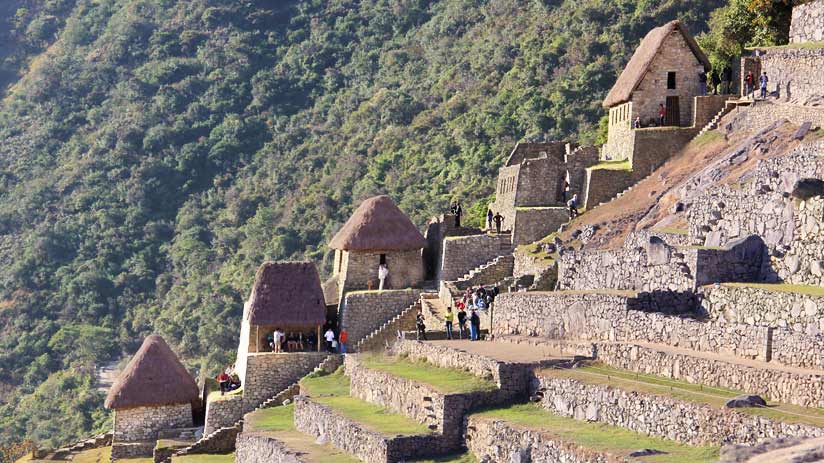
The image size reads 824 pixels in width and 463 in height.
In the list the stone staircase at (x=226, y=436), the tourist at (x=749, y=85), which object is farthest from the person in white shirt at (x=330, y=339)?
the tourist at (x=749, y=85)

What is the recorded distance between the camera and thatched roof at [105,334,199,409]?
1790 inches

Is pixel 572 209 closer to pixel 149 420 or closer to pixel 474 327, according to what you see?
pixel 474 327

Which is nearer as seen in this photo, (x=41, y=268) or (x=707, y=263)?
(x=707, y=263)

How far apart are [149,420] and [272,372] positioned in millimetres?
3396

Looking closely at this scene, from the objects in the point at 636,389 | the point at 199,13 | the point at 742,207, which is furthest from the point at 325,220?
the point at 636,389

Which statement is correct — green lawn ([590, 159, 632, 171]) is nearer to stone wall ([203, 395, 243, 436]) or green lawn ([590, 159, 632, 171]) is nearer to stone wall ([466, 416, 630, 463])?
stone wall ([203, 395, 243, 436])

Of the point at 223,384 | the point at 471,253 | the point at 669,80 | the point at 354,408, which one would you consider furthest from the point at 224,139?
the point at 354,408

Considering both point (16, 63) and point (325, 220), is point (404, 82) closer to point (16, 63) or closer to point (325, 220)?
point (325, 220)

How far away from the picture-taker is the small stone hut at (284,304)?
4503 centimetres

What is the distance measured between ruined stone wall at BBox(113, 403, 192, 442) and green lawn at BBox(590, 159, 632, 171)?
35.3 feet

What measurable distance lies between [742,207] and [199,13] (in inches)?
2433

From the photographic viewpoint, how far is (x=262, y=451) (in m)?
37.4

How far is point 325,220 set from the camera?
7125 centimetres

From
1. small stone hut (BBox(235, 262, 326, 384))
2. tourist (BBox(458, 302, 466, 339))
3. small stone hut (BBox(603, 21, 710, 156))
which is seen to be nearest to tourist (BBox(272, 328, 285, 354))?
small stone hut (BBox(235, 262, 326, 384))
